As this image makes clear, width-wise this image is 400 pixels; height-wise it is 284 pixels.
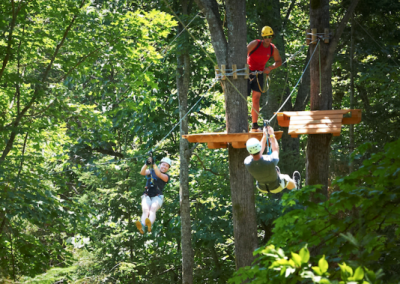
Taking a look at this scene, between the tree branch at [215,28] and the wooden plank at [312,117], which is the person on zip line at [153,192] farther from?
the wooden plank at [312,117]

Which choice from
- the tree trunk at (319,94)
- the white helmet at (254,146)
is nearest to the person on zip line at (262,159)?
the white helmet at (254,146)

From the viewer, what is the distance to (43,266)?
6.43 meters

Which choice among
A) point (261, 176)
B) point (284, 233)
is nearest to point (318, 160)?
point (261, 176)

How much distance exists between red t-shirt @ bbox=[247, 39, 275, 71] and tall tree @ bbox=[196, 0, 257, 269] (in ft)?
1.10

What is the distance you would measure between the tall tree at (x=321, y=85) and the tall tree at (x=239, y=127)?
92 centimetres

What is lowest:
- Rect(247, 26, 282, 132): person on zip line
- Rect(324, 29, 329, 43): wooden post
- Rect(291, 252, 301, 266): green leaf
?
Rect(291, 252, 301, 266): green leaf

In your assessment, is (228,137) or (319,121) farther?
(228,137)

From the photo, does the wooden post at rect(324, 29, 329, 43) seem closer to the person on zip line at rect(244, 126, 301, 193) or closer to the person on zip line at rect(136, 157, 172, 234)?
the person on zip line at rect(244, 126, 301, 193)

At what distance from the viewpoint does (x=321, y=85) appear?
6.25 metres

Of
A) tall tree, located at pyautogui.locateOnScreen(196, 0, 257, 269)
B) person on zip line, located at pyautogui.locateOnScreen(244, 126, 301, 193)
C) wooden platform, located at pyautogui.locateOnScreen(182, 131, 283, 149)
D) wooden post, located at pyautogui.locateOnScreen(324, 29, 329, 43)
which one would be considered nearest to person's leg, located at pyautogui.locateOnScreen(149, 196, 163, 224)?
tall tree, located at pyautogui.locateOnScreen(196, 0, 257, 269)

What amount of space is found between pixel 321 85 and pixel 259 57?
971 mm

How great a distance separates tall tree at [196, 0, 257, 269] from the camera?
19.7 feet

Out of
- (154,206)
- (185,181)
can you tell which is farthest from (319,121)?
(185,181)

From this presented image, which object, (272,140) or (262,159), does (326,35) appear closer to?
(272,140)
